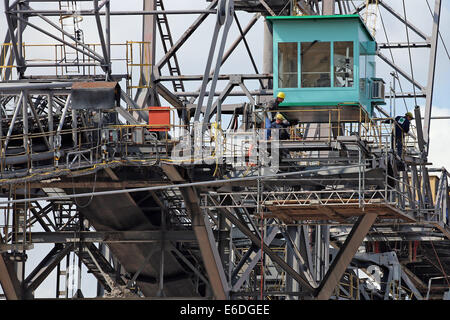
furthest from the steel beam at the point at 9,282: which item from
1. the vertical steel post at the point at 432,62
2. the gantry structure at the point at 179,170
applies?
the vertical steel post at the point at 432,62

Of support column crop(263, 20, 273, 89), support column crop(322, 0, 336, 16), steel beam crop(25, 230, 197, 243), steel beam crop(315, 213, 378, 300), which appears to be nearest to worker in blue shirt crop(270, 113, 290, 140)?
steel beam crop(315, 213, 378, 300)

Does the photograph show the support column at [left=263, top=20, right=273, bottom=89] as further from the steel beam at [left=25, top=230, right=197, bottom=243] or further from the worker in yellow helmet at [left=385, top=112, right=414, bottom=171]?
the steel beam at [left=25, top=230, right=197, bottom=243]

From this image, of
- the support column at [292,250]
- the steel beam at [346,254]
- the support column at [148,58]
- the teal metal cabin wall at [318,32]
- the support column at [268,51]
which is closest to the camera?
the teal metal cabin wall at [318,32]

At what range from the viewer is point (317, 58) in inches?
1750

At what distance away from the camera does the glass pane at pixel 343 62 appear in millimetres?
44156

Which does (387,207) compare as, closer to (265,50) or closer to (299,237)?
(299,237)

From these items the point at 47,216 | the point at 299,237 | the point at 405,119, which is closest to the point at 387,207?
the point at 405,119

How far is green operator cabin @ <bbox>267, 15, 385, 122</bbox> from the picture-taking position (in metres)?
44.1

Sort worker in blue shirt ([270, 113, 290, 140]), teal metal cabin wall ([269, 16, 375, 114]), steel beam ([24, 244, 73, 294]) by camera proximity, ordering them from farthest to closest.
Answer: steel beam ([24, 244, 73, 294]) < teal metal cabin wall ([269, 16, 375, 114]) < worker in blue shirt ([270, 113, 290, 140])

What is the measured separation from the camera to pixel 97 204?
47.2m

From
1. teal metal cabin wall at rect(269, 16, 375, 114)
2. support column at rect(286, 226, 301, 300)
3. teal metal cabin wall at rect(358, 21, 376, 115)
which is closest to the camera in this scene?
teal metal cabin wall at rect(269, 16, 375, 114)

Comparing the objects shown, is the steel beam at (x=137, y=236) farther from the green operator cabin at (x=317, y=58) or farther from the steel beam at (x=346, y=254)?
the green operator cabin at (x=317, y=58)
